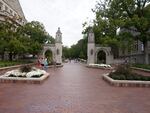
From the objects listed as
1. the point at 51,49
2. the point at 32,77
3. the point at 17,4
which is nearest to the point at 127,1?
the point at 32,77

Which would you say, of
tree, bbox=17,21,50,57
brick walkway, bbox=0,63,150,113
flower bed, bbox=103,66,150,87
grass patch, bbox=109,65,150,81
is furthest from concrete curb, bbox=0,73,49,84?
tree, bbox=17,21,50,57

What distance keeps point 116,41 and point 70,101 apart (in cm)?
2827

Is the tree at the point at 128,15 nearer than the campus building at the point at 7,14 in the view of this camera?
Yes

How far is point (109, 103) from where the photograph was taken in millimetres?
10445

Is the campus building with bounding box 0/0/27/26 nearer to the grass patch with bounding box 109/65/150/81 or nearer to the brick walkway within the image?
the grass patch with bounding box 109/65/150/81

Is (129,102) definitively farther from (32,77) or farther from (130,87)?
(32,77)

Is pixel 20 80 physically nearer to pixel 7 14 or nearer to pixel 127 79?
pixel 127 79

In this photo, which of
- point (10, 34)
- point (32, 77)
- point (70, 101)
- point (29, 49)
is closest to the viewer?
point (70, 101)

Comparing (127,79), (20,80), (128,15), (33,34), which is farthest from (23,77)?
(33,34)

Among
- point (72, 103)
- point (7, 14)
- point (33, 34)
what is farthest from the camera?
point (33, 34)

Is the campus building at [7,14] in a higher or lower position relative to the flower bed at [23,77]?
higher

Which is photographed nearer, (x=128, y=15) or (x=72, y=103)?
(x=72, y=103)

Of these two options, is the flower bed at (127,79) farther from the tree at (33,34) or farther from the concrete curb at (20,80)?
the tree at (33,34)

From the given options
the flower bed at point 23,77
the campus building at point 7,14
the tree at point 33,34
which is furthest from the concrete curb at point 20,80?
the tree at point 33,34
